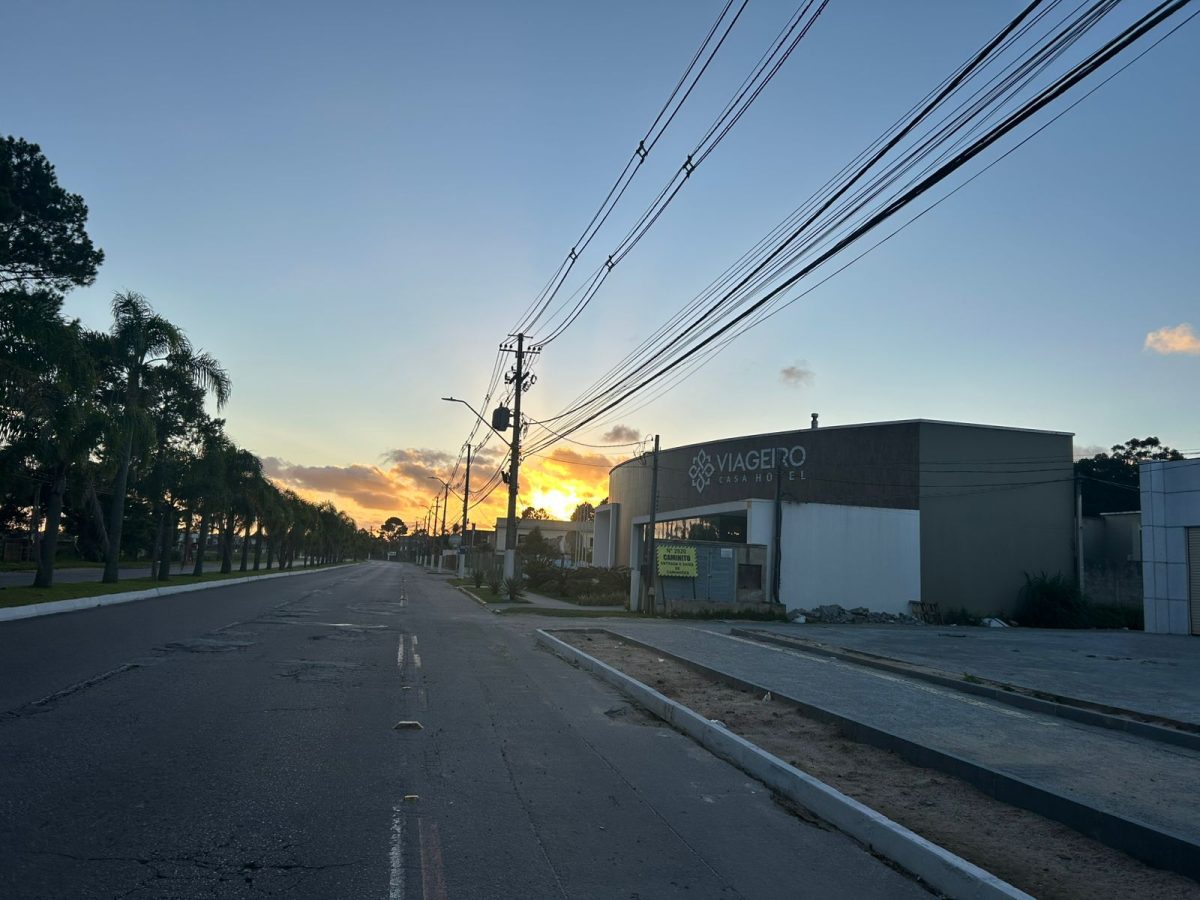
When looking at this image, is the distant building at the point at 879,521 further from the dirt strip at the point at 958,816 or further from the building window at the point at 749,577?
the dirt strip at the point at 958,816

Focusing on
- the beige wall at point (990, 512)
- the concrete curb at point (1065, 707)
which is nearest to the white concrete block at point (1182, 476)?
the beige wall at point (990, 512)

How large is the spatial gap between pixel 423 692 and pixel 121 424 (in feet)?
71.8

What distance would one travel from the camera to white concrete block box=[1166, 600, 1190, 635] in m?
28.5

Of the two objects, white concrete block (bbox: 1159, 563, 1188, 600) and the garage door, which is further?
white concrete block (bbox: 1159, 563, 1188, 600)

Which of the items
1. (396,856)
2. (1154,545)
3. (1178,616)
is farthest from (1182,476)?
(396,856)

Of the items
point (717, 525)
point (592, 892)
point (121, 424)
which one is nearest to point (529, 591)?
point (717, 525)

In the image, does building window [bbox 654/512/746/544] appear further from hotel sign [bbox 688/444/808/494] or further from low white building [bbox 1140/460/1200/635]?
low white building [bbox 1140/460/1200/635]

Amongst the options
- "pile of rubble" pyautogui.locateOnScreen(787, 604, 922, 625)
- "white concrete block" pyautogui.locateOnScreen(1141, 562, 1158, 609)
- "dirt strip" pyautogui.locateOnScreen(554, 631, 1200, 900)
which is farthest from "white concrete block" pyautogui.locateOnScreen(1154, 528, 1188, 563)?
"dirt strip" pyautogui.locateOnScreen(554, 631, 1200, 900)

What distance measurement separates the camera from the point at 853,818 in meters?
6.07

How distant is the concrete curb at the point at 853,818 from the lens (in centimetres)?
490

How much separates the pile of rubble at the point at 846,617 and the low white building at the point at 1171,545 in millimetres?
9106

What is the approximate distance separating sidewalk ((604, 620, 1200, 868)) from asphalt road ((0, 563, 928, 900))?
2.42 metres

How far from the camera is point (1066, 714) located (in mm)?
10734

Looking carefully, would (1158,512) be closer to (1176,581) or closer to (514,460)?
(1176,581)
